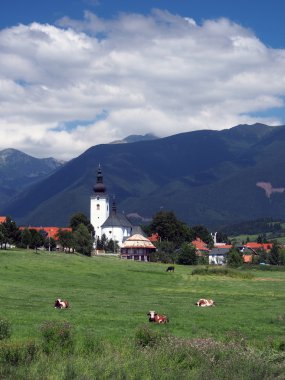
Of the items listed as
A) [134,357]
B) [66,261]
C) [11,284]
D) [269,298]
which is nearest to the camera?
[134,357]

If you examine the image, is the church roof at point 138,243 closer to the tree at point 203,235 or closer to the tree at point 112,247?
the tree at point 112,247

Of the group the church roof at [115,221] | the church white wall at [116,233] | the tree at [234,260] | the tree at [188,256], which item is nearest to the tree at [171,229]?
the church white wall at [116,233]

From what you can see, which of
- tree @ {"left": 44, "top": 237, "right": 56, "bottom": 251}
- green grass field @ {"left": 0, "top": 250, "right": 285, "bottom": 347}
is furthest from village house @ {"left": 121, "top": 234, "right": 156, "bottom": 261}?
green grass field @ {"left": 0, "top": 250, "right": 285, "bottom": 347}

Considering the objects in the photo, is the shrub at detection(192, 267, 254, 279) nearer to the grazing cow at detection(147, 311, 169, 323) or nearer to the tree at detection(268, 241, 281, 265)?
the grazing cow at detection(147, 311, 169, 323)

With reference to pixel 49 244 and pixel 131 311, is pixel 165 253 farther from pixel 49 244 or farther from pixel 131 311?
pixel 131 311

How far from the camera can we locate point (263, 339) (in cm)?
2580

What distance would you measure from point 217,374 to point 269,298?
28.3 m

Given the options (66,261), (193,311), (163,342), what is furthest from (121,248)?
(163,342)

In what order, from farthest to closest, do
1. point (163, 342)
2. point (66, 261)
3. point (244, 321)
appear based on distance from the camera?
point (66, 261) < point (244, 321) < point (163, 342)

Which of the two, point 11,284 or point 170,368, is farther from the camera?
point 11,284

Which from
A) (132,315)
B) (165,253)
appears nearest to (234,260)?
(165,253)

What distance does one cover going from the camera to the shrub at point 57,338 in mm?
20719

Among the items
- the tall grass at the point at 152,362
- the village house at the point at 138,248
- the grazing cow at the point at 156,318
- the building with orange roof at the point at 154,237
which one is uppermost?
the building with orange roof at the point at 154,237

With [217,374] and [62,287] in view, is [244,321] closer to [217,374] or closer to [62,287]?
[217,374]
